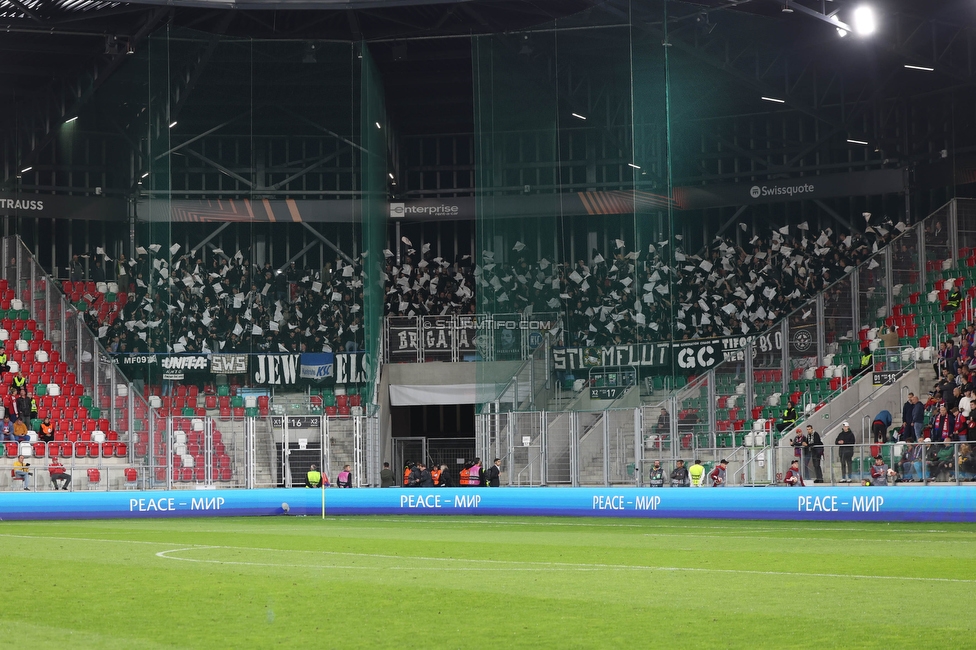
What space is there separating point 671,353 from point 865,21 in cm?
1110

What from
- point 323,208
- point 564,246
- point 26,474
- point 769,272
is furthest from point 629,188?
point 26,474

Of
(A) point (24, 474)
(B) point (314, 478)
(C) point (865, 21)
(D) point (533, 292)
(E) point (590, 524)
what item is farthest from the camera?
(C) point (865, 21)

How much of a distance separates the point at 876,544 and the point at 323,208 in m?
20.8

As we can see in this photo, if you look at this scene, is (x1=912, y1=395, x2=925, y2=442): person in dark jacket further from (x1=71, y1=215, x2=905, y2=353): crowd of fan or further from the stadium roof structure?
the stadium roof structure

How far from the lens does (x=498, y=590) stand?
38.0 ft

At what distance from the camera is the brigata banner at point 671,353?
29312mm

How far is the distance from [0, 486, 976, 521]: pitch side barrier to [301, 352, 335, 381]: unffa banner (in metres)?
5.85

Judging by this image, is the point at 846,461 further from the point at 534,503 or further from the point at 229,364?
the point at 229,364

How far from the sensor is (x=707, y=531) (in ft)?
68.0

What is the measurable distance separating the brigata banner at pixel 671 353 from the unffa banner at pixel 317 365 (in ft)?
20.7

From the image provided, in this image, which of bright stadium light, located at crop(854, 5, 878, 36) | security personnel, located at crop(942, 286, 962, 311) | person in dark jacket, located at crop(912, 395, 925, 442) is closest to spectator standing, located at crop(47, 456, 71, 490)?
person in dark jacket, located at crop(912, 395, 925, 442)

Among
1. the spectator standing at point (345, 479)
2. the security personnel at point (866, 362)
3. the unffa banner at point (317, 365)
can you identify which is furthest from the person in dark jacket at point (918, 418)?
the unffa banner at point (317, 365)

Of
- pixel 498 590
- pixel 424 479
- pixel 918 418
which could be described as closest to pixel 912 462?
pixel 918 418

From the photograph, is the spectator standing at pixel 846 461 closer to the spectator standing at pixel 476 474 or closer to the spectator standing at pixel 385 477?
the spectator standing at pixel 476 474
